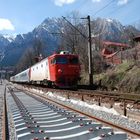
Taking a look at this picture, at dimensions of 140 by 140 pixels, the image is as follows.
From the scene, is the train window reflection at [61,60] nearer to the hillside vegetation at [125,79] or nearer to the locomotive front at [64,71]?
the locomotive front at [64,71]

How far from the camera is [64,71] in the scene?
35375 mm

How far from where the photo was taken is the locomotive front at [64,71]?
35156 mm

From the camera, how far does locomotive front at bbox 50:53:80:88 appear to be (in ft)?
115

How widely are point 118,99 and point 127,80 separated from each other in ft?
35.5

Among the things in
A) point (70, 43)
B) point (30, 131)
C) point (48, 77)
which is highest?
point (70, 43)

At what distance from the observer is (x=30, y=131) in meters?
10.8

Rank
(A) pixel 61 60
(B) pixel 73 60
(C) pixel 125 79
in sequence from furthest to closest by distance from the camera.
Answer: (B) pixel 73 60
(A) pixel 61 60
(C) pixel 125 79

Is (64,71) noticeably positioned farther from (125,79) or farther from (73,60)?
(125,79)

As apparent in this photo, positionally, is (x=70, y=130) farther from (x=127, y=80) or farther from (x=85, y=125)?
(x=127, y=80)

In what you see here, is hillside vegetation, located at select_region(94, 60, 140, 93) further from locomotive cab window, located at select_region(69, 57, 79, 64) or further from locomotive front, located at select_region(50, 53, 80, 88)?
locomotive cab window, located at select_region(69, 57, 79, 64)

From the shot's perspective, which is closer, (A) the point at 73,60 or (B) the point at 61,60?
(B) the point at 61,60

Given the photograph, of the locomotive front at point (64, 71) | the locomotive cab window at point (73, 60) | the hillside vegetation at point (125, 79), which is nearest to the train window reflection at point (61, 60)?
the locomotive front at point (64, 71)

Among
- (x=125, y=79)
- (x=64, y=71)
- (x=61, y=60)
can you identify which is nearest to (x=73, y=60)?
(x=61, y=60)

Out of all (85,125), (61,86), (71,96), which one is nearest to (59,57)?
(61,86)
